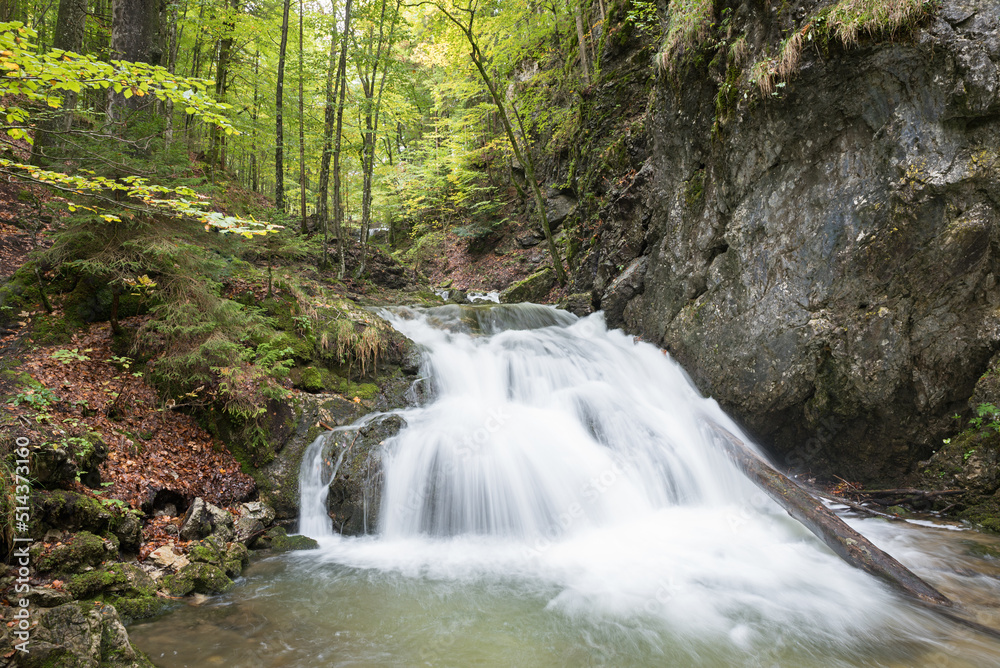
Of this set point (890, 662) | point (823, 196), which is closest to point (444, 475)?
point (890, 662)

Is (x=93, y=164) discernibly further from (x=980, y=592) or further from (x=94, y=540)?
(x=980, y=592)

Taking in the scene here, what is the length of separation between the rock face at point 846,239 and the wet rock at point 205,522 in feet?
22.5

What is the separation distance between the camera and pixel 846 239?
224 inches

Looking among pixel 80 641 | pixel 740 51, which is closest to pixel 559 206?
pixel 740 51

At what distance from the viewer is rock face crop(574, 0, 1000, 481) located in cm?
488

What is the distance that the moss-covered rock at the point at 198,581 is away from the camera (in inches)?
145

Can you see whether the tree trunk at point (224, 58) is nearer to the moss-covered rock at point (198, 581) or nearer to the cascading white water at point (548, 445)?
the cascading white water at point (548, 445)

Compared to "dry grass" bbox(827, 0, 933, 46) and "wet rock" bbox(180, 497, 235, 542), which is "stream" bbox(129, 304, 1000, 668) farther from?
"dry grass" bbox(827, 0, 933, 46)

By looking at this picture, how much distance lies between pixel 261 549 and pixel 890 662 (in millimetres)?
5541

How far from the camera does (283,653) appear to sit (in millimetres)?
3107

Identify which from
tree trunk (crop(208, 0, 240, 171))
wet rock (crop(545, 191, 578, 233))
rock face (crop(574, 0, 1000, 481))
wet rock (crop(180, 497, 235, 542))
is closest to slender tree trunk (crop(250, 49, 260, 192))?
tree trunk (crop(208, 0, 240, 171))

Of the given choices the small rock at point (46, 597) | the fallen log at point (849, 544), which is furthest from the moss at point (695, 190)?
the small rock at point (46, 597)

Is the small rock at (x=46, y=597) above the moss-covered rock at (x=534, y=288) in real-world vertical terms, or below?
below

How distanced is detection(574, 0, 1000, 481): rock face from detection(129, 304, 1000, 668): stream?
45.2 inches
